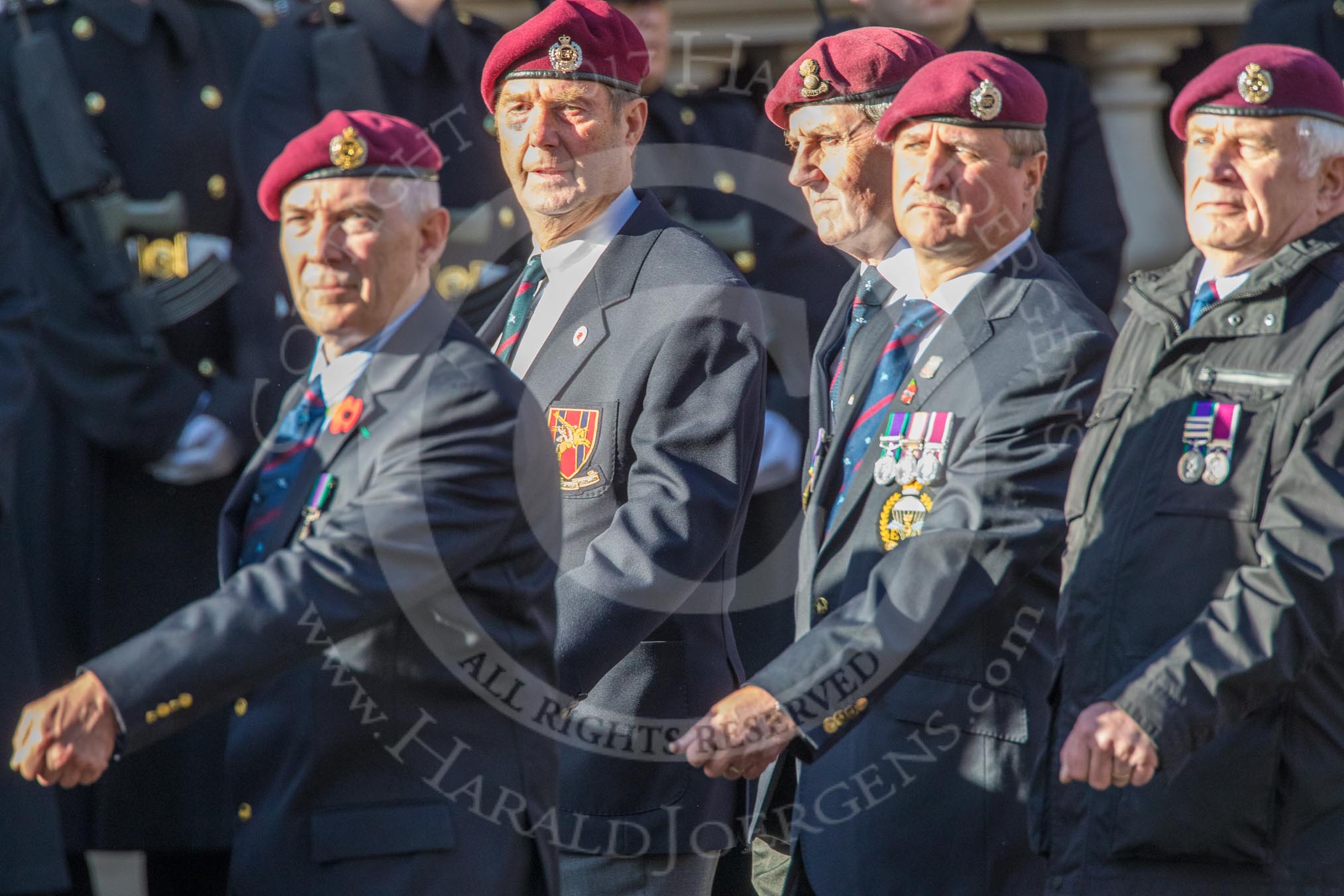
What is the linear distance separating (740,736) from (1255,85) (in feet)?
4.64

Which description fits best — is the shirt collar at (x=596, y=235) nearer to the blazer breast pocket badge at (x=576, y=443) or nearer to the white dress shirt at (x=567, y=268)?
the white dress shirt at (x=567, y=268)

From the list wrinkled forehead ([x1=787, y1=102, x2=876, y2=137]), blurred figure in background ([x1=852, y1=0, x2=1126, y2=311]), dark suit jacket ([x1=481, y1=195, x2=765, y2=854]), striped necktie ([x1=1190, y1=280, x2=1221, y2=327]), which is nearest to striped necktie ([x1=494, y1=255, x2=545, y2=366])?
dark suit jacket ([x1=481, y1=195, x2=765, y2=854])

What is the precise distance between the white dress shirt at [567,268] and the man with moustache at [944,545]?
1.77 feet

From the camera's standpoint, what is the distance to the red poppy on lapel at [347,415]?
3.27 meters

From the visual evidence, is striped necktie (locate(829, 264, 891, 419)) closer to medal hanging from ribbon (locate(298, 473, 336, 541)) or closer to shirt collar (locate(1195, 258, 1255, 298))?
shirt collar (locate(1195, 258, 1255, 298))

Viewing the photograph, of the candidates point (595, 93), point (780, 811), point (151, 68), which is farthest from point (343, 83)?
point (780, 811)

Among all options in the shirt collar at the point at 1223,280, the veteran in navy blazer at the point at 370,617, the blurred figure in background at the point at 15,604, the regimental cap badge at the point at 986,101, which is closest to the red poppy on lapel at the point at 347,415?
the veteran in navy blazer at the point at 370,617

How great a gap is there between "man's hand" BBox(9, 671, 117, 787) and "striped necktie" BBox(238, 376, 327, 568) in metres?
0.41

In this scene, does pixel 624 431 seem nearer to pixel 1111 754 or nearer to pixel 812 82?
pixel 812 82

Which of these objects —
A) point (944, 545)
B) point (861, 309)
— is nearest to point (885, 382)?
point (861, 309)

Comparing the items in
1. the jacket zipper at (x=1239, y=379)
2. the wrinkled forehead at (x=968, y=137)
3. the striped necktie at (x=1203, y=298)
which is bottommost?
the jacket zipper at (x=1239, y=379)

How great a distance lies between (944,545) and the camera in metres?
3.42

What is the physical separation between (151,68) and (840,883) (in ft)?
9.63

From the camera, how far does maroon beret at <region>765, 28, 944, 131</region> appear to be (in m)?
4.00
